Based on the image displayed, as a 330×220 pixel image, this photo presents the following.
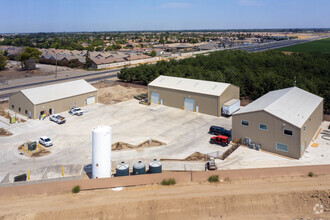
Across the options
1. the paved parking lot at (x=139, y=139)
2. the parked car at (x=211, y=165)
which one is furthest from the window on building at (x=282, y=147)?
the parked car at (x=211, y=165)

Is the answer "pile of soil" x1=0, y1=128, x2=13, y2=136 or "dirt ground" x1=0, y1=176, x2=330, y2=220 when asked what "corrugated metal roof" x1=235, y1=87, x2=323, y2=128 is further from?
"pile of soil" x1=0, y1=128, x2=13, y2=136

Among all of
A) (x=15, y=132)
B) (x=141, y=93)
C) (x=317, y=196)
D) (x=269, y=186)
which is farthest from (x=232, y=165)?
(x=141, y=93)

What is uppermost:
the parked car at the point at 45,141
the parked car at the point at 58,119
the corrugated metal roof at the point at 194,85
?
the corrugated metal roof at the point at 194,85

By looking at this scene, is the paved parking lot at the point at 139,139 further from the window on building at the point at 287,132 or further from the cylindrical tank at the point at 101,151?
the cylindrical tank at the point at 101,151

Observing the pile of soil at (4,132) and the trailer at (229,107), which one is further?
the trailer at (229,107)

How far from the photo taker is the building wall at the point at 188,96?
1820 inches

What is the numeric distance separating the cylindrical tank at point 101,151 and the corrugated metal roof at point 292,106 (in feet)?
58.7

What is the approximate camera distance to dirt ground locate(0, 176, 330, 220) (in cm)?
2227

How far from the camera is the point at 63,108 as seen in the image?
4894cm

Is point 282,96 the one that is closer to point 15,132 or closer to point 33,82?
point 15,132

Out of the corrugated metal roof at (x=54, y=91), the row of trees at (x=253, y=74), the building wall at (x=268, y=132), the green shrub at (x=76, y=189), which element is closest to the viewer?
the green shrub at (x=76, y=189)

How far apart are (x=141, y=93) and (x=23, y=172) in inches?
1469

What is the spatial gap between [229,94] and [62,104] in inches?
1190

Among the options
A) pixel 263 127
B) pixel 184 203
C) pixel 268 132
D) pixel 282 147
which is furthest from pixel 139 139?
pixel 282 147
